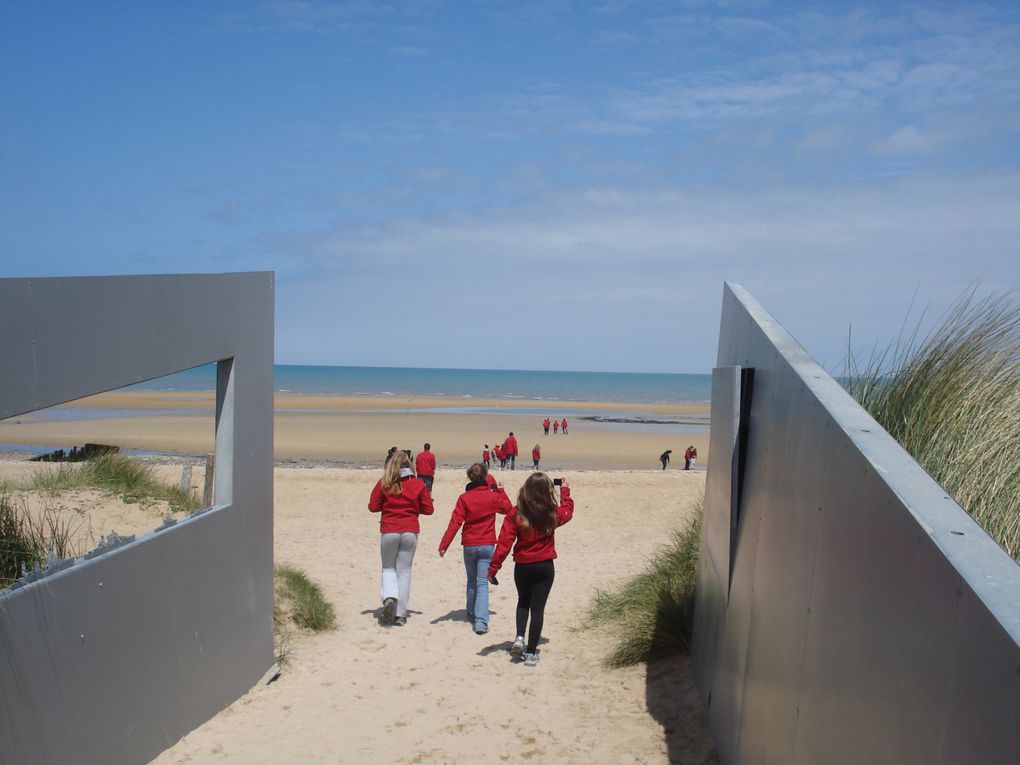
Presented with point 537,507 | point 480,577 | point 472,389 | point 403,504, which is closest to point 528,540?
point 537,507

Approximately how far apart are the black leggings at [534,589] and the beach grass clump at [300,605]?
218 centimetres

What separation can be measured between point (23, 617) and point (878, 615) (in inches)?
122

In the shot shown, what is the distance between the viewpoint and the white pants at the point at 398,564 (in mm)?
8445

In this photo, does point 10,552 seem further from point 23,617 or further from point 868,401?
point 868,401

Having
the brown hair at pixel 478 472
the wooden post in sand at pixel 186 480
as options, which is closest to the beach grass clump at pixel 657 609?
the brown hair at pixel 478 472

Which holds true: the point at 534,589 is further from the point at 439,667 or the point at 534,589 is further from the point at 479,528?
the point at 479,528

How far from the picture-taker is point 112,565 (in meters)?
4.27

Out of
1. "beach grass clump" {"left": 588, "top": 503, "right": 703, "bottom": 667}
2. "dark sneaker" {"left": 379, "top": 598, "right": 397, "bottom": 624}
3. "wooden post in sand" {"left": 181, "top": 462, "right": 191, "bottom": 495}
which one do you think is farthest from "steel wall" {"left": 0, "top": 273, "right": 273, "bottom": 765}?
"wooden post in sand" {"left": 181, "top": 462, "right": 191, "bottom": 495}

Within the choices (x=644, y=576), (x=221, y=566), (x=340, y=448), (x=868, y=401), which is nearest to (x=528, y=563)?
(x=644, y=576)

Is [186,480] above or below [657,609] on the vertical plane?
above

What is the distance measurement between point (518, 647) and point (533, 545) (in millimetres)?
882

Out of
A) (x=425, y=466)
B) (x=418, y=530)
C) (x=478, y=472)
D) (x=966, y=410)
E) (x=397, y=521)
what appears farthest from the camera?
(x=425, y=466)

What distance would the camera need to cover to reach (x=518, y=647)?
723cm

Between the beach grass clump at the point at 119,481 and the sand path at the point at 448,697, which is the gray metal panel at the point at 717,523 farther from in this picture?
the beach grass clump at the point at 119,481
